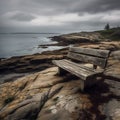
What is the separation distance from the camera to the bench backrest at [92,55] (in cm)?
591

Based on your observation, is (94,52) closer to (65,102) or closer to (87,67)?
(87,67)

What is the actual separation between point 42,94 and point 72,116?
1816 mm

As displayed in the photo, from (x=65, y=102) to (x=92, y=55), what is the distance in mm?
2450

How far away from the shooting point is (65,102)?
5082 mm

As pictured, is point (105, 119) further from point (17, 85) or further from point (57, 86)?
point (17, 85)

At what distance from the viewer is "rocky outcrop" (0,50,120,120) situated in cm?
453

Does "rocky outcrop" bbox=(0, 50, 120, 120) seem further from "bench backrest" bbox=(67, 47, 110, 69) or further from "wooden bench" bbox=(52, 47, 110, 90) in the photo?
"bench backrest" bbox=(67, 47, 110, 69)

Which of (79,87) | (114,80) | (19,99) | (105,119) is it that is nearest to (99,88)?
(79,87)

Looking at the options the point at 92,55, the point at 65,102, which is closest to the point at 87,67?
the point at 92,55

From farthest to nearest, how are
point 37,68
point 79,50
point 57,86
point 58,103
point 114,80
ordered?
point 37,68, point 79,50, point 114,80, point 57,86, point 58,103

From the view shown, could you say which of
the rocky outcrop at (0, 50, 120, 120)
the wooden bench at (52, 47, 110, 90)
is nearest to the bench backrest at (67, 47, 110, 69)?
the wooden bench at (52, 47, 110, 90)

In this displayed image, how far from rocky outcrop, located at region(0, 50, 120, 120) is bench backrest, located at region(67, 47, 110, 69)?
2.93 feet

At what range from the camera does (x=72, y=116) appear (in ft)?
14.5

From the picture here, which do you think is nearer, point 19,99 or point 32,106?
point 32,106
